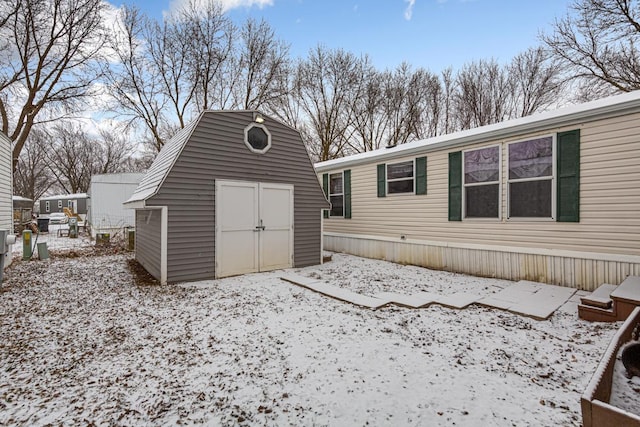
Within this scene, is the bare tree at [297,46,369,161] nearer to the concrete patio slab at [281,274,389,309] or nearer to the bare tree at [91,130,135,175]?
the concrete patio slab at [281,274,389,309]

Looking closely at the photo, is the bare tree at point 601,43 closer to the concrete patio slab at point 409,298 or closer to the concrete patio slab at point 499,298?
the concrete patio slab at point 499,298

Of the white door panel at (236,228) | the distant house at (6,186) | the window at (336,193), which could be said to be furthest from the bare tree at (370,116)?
the distant house at (6,186)

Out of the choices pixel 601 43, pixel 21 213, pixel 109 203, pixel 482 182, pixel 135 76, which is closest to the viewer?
pixel 482 182

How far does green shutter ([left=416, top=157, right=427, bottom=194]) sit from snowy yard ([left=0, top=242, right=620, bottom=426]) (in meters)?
3.54

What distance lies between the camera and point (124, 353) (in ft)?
9.54

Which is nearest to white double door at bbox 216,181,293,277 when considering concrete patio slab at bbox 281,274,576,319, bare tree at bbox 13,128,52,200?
concrete patio slab at bbox 281,274,576,319

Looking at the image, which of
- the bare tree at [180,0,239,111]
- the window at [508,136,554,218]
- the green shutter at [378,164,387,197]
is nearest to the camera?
the window at [508,136,554,218]

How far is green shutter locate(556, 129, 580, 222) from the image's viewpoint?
480 centimetres

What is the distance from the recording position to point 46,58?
40.6 feet

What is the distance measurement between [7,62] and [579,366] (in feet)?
61.9

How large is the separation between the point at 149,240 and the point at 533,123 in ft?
26.2

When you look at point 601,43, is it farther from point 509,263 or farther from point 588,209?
point 509,263

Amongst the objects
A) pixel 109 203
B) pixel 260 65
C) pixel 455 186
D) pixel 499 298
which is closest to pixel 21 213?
pixel 109 203

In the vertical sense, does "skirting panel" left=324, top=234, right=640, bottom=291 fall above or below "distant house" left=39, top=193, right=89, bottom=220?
below
